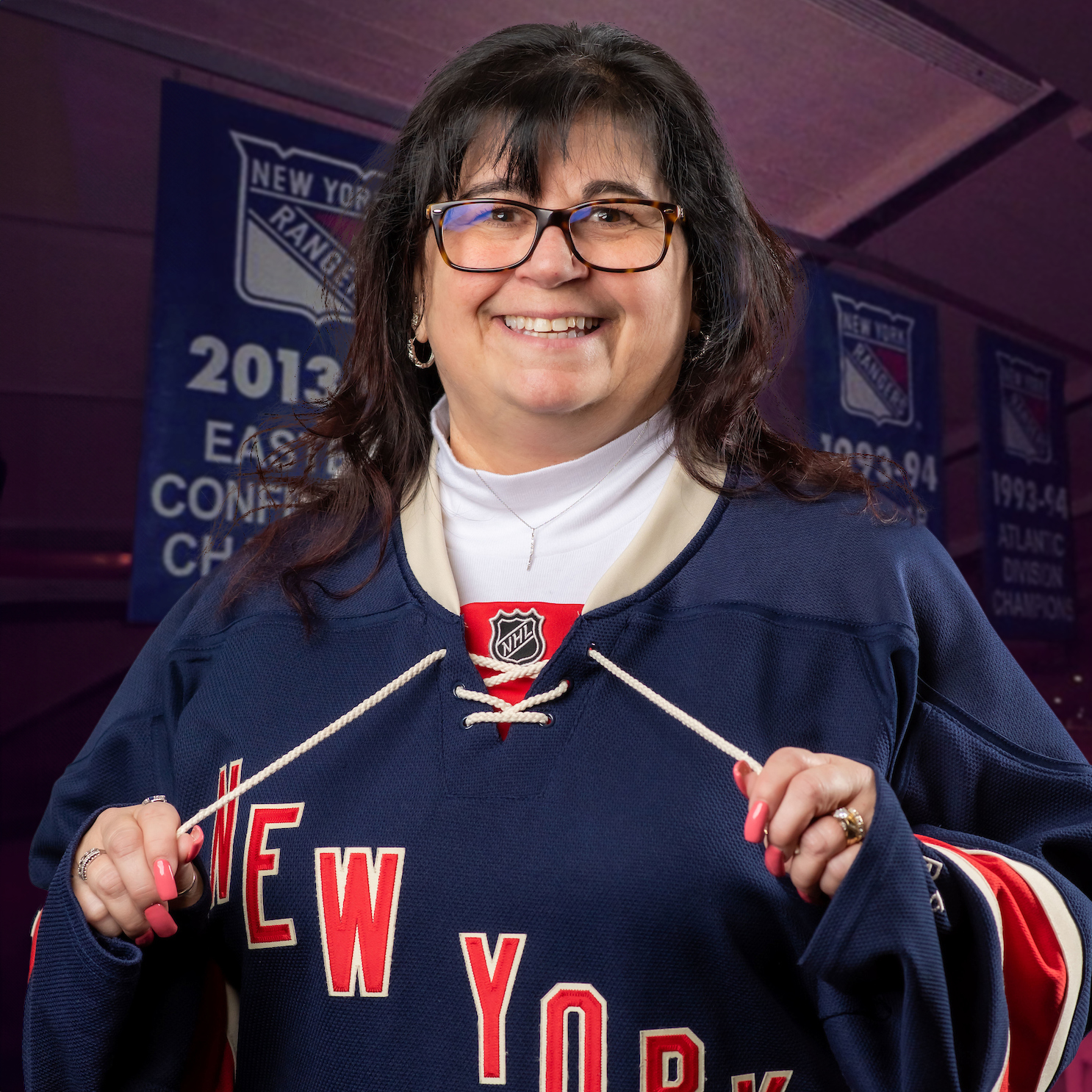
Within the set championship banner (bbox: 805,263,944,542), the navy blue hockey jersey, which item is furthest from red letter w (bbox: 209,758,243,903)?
championship banner (bbox: 805,263,944,542)

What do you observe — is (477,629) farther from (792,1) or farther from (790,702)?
(792,1)

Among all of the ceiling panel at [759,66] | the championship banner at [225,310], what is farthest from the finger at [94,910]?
the ceiling panel at [759,66]

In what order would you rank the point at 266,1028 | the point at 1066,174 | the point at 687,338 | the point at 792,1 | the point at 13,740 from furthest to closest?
1. the point at 1066,174
2. the point at 792,1
3. the point at 13,740
4. the point at 687,338
5. the point at 266,1028

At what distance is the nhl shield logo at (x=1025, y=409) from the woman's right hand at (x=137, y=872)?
2.81 m

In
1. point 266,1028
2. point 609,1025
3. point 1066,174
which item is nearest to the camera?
point 609,1025

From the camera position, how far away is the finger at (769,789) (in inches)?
32.7

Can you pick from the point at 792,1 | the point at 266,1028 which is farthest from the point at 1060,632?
the point at 266,1028

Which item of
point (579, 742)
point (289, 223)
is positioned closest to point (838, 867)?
point (579, 742)

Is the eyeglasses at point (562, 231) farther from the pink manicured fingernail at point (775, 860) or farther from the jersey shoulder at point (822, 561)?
the pink manicured fingernail at point (775, 860)

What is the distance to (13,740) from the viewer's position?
6.75ft

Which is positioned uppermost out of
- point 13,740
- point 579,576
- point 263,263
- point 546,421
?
point 263,263

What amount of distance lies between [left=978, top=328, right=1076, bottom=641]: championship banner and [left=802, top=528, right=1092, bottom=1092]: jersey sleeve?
2.23 meters

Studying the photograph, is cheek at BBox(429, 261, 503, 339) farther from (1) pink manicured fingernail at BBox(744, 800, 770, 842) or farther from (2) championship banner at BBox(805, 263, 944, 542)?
(2) championship banner at BBox(805, 263, 944, 542)

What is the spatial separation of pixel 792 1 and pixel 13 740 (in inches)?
85.8
